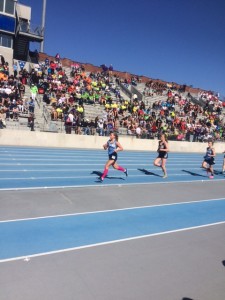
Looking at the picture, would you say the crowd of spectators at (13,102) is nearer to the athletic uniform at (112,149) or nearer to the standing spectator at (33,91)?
the standing spectator at (33,91)

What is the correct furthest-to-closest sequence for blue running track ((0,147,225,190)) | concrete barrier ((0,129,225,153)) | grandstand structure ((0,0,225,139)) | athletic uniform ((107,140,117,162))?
grandstand structure ((0,0,225,139)) → concrete barrier ((0,129,225,153)) → athletic uniform ((107,140,117,162)) → blue running track ((0,147,225,190))

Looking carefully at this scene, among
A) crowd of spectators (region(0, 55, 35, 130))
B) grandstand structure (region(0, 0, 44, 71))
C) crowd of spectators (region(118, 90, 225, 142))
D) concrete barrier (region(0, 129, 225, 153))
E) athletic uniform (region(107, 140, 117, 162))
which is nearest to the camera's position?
athletic uniform (region(107, 140, 117, 162))

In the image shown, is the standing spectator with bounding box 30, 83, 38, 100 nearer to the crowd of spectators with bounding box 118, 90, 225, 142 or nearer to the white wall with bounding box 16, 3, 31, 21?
the crowd of spectators with bounding box 118, 90, 225, 142

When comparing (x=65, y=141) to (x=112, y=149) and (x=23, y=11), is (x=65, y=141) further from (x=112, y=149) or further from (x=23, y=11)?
(x=23, y=11)

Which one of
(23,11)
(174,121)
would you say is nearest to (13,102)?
(23,11)

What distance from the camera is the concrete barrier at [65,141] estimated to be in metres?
19.1

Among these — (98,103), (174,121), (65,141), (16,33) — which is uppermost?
(16,33)

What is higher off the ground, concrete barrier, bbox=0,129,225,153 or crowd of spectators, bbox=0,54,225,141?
crowd of spectators, bbox=0,54,225,141

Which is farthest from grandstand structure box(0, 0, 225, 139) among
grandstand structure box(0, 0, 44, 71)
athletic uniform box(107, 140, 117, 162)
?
athletic uniform box(107, 140, 117, 162)

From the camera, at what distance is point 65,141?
836 inches

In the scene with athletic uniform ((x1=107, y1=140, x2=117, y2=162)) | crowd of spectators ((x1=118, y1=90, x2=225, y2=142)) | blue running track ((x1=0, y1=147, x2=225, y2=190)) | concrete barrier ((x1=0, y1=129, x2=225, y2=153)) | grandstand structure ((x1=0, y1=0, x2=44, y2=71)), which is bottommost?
blue running track ((x1=0, y1=147, x2=225, y2=190))

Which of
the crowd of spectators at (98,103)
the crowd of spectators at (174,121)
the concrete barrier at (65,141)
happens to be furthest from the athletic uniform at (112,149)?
the crowd of spectators at (174,121)

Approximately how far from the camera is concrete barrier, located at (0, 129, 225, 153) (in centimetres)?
1906

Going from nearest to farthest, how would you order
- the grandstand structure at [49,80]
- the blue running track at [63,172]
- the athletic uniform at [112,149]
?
the blue running track at [63,172], the athletic uniform at [112,149], the grandstand structure at [49,80]
